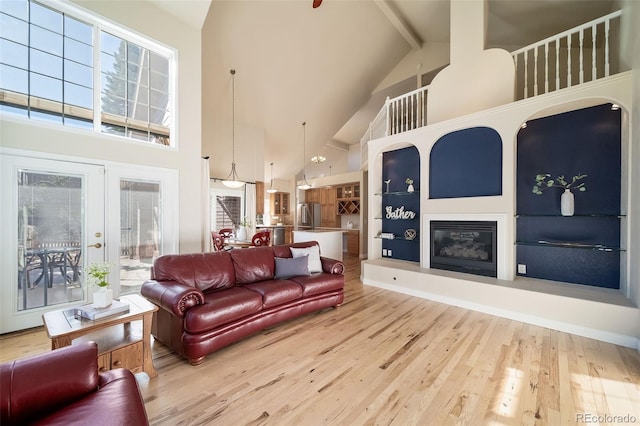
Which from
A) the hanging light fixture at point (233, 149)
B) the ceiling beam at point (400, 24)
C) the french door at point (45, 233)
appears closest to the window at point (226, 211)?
the hanging light fixture at point (233, 149)

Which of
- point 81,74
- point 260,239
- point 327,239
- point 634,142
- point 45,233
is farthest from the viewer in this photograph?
point 327,239

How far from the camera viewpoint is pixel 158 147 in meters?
3.81

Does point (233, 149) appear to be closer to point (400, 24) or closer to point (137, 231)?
point (137, 231)

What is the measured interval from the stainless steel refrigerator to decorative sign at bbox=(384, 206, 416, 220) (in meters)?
4.49

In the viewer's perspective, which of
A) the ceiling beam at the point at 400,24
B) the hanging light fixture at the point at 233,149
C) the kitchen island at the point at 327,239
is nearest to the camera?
the ceiling beam at the point at 400,24

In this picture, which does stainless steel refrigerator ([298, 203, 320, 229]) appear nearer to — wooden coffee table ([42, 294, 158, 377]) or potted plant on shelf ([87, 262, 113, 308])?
wooden coffee table ([42, 294, 158, 377])

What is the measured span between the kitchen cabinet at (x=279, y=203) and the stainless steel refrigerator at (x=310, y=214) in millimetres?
713

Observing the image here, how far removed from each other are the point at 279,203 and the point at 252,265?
6650 millimetres

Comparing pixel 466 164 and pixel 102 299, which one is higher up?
pixel 466 164

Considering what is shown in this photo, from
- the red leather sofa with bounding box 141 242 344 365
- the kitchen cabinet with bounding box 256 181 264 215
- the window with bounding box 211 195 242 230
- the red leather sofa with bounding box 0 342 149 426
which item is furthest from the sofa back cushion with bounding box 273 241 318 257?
the kitchen cabinet with bounding box 256 181 264 215

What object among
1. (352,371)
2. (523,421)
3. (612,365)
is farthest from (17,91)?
(612,365)

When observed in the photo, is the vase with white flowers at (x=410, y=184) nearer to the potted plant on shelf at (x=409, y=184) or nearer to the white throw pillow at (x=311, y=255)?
the potted plant on shelf at (x=409, y=184)

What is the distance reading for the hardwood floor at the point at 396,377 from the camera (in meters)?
1.73

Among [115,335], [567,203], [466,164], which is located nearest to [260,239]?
[115,335]
